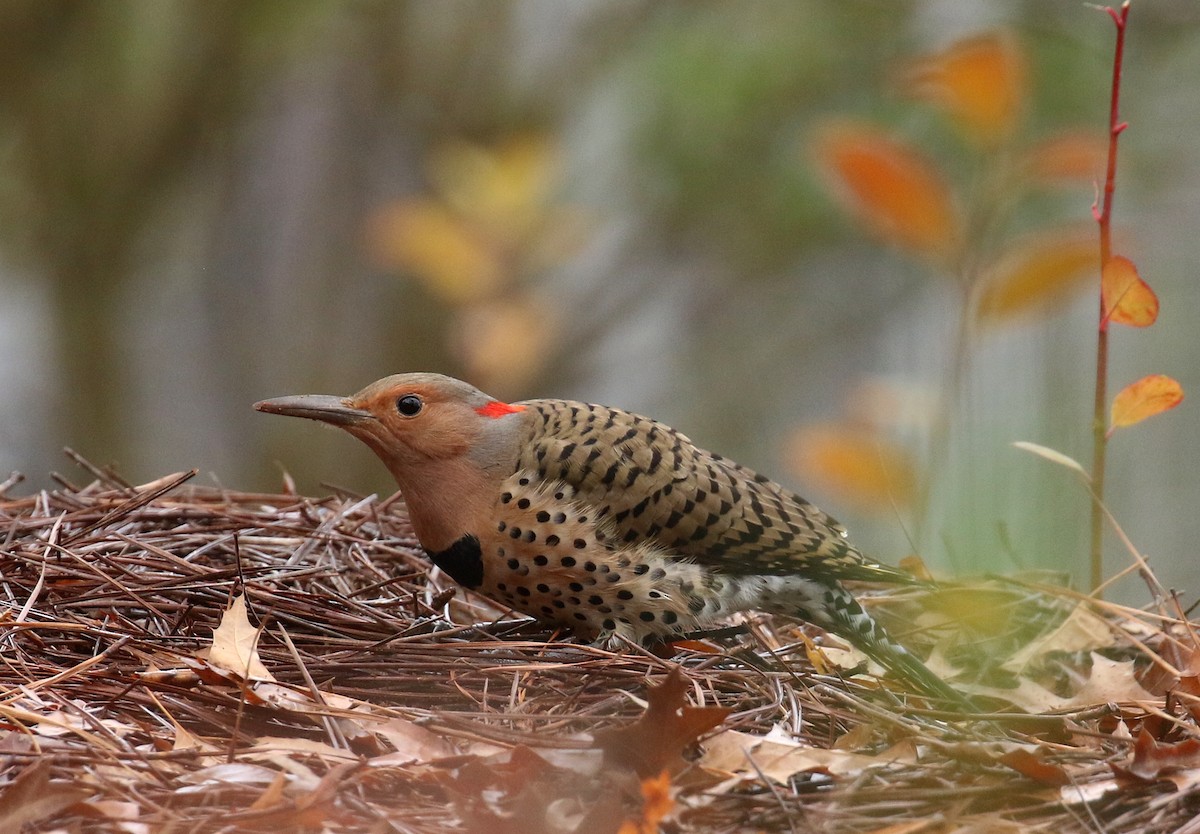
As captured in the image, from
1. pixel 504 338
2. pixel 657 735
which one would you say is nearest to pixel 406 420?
pixel 657 735

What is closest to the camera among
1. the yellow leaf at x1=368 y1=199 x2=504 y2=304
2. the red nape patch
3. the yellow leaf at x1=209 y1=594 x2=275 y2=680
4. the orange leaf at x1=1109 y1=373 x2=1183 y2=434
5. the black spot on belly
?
the yellow leaf at x1=209 y1=594 x2=275 y2=680

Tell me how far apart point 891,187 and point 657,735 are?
1.18 m

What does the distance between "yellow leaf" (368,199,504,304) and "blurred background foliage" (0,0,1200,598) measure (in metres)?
0.02

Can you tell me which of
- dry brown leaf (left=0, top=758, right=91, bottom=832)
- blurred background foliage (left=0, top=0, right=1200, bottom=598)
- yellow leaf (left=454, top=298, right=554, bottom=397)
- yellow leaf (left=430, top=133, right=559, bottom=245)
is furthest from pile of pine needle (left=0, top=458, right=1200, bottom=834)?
yellow leaf (left=430, top=133, right=559, bottom=245)

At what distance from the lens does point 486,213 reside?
6.16 metres

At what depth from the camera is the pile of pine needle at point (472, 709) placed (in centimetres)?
242

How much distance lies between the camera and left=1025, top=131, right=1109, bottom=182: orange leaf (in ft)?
6.59

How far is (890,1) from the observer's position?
8.00 m

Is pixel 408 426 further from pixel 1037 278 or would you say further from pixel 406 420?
pixel 1037 278

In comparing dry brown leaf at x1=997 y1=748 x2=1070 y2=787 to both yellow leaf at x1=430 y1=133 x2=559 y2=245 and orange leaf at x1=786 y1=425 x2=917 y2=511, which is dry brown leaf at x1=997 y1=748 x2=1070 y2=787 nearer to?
orange leaf at x1=786 y1=425 x2=917 y2=511

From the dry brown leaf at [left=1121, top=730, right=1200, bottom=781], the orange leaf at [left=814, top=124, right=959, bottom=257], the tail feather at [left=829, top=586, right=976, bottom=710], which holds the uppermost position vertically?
the orange leaf at [left=814, top=124, right=959, bottom=257]

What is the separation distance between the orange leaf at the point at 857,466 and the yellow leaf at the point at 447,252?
4.23 metres

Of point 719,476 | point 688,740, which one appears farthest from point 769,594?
point 688,740

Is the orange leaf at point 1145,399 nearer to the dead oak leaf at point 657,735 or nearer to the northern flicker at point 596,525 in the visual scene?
the northern flicker at point 596,525
